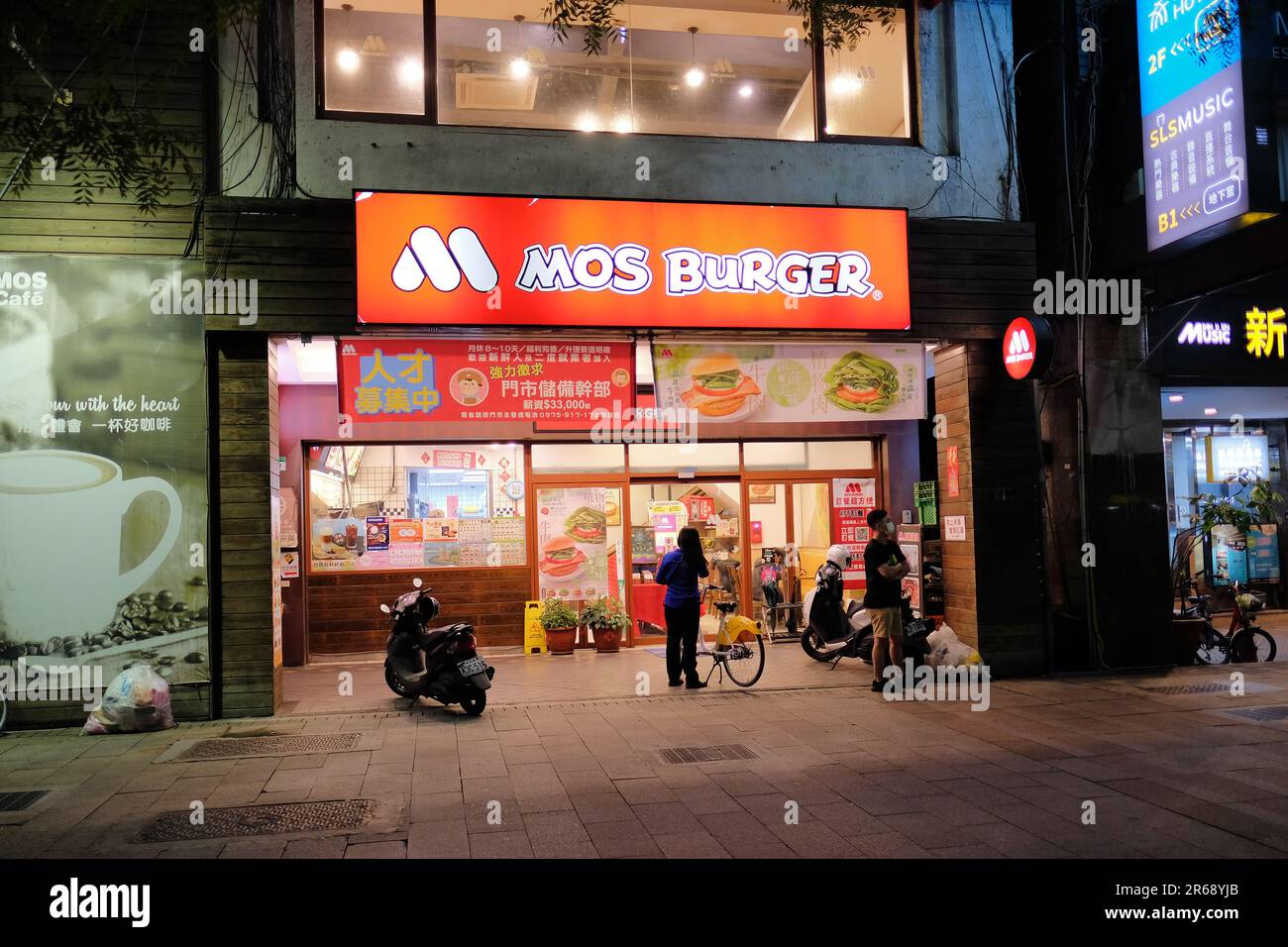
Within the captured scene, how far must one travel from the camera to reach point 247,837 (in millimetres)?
5461

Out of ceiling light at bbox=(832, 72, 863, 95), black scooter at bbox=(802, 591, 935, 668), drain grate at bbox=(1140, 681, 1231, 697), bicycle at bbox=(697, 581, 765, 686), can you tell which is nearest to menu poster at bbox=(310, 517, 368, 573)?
bicycle at bbox=(697, 581, 765, 686)

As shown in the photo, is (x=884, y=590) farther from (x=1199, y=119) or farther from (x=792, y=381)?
(x=1199, y=119)

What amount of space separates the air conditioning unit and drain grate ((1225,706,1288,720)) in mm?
9330

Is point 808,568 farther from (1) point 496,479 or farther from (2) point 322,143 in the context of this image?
(2) point 322,143

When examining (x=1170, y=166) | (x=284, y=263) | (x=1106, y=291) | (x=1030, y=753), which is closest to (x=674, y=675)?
(x=1030, y=753)

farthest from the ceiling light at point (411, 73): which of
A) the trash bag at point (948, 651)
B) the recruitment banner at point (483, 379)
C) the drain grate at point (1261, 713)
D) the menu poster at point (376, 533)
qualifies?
the drain grate at point (1261, 713)

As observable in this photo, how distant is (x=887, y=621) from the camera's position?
32.0 ft

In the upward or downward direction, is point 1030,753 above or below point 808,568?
below

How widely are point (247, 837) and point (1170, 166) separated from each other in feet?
34.7

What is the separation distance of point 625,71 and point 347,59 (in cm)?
310

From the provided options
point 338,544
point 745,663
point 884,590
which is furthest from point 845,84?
point 338,544

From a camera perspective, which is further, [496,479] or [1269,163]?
[496,479]

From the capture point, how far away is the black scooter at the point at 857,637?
10258 millimetres
